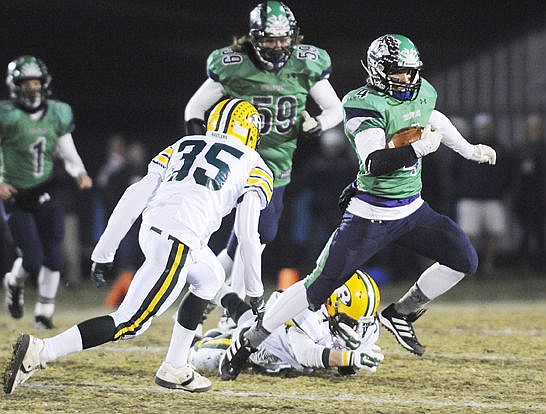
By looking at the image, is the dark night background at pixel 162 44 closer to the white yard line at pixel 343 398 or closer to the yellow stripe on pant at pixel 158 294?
the white yard line at pixel 343 398

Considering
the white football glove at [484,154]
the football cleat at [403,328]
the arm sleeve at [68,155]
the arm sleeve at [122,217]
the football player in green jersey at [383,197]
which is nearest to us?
the arm sleeve at [122,217]

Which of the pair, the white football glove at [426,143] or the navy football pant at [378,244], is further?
the navy football pant at [378,244]

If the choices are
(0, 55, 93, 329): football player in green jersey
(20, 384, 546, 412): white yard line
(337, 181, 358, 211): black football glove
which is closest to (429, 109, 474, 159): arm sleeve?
(337, 181, 358, 211): black football glove

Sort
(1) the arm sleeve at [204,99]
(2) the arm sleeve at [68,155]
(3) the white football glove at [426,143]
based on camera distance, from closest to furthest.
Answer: (3) the white football glove at [426,143]
(1) the arm sleeve at [204,99]
(2) the arm sleeve at [68,155]

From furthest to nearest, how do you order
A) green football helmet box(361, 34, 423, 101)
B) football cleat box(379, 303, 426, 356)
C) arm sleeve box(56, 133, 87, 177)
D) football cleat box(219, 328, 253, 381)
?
arm sleeve box(56, 133, 87, 177)
football cleat box(379, 303, 426, 356)
football cleat box(219, 328, 253, 381)
green football helmet box(361, 34, 423, 101)

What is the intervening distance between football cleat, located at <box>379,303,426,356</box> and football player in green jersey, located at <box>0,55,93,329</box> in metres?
2.82

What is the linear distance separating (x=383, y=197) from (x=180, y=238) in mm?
1142

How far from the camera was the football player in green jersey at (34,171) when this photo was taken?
316 inches

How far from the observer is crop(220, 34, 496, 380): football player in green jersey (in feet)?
18.3

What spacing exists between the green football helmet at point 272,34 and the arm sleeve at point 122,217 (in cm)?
168

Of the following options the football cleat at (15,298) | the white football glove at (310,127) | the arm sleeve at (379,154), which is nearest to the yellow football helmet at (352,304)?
the arm sleeve at (379,154)

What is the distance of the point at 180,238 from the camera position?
17.3 feet

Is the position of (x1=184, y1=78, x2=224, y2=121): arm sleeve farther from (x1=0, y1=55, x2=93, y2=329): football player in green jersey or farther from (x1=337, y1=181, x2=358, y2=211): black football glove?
(x1=337, y1=181, x2=358, y2=211): black football glove

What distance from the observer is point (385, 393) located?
557 centimetres
